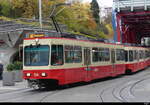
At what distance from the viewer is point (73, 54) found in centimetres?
1884

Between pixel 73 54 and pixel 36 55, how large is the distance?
239 cm

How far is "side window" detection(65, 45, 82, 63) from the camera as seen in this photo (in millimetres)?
18141

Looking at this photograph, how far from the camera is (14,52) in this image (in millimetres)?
31609

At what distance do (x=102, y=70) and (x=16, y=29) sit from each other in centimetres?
1030

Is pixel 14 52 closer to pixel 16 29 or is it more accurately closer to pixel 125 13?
pixel 16 29

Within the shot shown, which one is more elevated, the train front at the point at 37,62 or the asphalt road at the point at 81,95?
the train front at the point at 37,62

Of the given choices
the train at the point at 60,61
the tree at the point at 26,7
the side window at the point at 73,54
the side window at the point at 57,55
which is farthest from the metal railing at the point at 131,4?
the side window at the point at 57,55

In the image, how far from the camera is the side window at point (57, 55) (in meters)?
17.2

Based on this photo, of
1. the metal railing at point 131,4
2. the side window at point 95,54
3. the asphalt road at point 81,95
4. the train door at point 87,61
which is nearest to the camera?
the asphalt road at point 81,95

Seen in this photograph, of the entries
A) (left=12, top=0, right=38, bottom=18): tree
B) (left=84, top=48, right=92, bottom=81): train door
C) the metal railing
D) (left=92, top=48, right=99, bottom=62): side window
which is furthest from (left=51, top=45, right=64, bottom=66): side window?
(left=12, top=0, right=38, bottom=18): tree

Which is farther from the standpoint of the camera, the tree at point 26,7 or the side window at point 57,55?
the tree at point 26,7

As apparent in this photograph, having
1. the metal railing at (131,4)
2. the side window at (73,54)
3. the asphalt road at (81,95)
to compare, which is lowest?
the asphalt road at (81,95)

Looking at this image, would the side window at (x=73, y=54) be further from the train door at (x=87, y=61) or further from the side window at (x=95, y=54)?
the side window at (x=95, y=54)

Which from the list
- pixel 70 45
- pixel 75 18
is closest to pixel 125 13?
pixel 75 18
